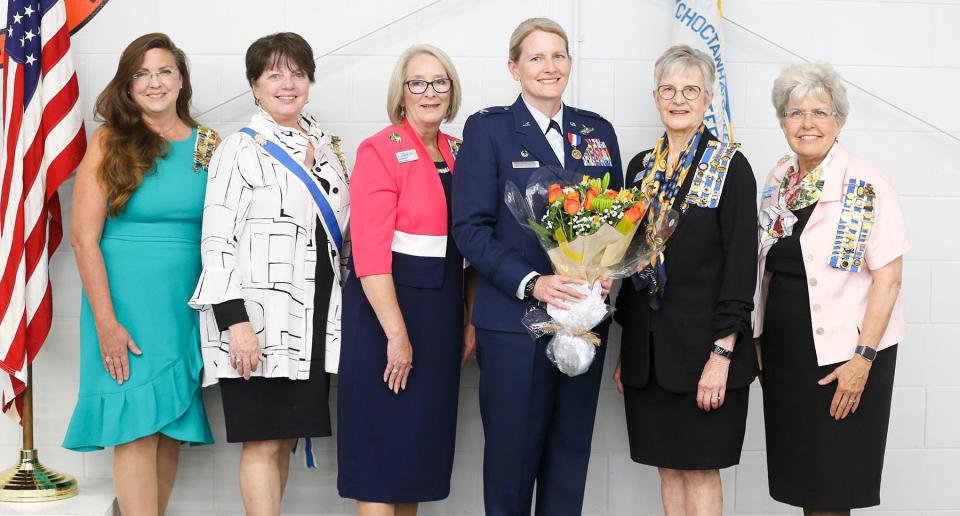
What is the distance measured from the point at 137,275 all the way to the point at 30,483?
2.71 feet

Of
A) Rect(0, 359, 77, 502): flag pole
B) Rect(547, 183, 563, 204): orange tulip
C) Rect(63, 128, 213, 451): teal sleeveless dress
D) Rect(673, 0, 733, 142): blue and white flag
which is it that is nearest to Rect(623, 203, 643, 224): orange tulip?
Rect(547, 183, 563, 204): orange tulip

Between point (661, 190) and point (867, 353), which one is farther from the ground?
point (661, 190)

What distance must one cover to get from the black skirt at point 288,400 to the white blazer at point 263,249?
0.03 metres

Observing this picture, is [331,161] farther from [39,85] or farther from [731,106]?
[731,106]

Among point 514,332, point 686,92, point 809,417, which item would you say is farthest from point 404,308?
point 809,417

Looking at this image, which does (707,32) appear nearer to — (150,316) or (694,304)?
(694,304)

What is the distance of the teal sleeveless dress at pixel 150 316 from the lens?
9.70 ft

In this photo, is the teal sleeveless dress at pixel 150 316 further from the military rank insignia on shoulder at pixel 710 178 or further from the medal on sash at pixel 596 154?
the military rank insignia on shoulder at pixel 710 178

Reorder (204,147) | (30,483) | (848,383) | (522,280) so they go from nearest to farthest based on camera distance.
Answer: (522,280), (848,383), (204,147), (30,483)

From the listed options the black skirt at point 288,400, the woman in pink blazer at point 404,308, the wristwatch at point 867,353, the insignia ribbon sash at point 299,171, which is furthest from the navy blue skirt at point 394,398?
the wristwatch at point 867,353

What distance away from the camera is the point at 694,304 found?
266 cm

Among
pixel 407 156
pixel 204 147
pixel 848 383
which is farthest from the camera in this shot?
pixel 204 147

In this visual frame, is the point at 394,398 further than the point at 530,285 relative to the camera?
Yes

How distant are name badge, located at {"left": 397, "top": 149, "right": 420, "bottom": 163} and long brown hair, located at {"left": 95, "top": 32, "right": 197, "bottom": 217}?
0.77m
